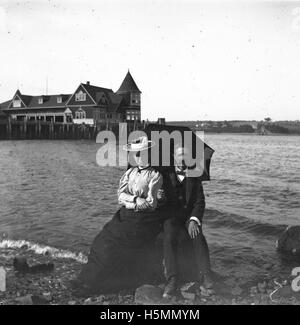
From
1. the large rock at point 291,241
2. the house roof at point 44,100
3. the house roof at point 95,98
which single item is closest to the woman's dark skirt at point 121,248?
the large rock at point 291,241

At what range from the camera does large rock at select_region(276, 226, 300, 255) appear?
23.8 feet

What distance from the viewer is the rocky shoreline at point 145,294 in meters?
4.73

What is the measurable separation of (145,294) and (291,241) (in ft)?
12.7

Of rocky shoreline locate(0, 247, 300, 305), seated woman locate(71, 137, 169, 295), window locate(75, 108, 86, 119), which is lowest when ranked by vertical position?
rocky shoreline locate(0, 247, 300, 305)

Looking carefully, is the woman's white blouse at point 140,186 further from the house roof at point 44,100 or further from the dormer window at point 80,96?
the house roof at point 44,100

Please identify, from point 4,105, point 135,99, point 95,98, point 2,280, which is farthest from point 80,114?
point 2,280

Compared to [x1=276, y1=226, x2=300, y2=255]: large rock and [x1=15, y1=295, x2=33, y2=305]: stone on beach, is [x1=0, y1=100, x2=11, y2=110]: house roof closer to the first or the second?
[x1=276, y1=226, x2=300, y2=255]: large rock

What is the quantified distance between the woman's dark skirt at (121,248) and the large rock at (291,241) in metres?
3.42

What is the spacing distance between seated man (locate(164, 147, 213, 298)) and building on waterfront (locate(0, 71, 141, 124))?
1909 inches

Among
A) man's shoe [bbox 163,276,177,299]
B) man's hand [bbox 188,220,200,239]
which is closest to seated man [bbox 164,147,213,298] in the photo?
man's hand [bbox 188,220,200,239]

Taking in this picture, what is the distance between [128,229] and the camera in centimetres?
511
